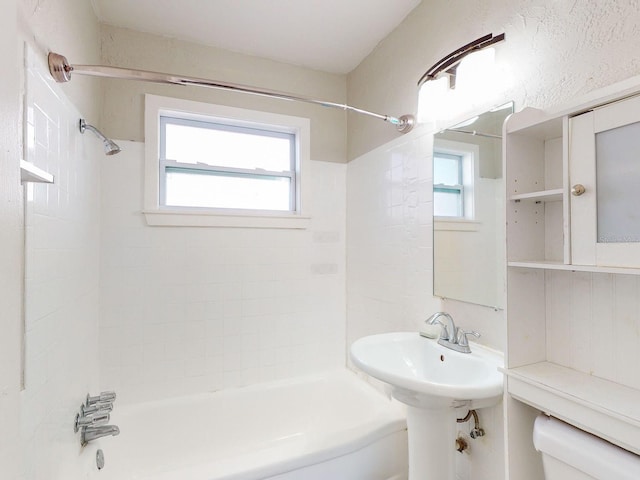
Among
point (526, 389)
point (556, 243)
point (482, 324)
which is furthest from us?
point (482, 324)

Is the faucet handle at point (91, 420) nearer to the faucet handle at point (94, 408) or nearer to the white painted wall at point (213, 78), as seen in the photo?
the faucet handle at point (94, 408)

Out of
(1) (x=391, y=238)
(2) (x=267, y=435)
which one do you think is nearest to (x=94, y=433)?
(2) (x=267, y=435)

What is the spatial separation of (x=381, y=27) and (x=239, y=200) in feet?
4.49

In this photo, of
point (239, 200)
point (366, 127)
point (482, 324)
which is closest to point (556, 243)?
point (482, 324)

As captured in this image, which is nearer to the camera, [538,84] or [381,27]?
[538,84]

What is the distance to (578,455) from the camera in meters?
0.79

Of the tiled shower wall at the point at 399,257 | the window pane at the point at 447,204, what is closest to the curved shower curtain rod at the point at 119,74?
the tiled shower wall at the point at 399,257

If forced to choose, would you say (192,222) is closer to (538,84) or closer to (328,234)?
(328,234)

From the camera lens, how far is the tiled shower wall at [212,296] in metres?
1.84

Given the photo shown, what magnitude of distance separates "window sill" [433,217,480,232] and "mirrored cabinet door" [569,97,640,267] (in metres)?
0.55

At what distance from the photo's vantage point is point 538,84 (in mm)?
A: 1113

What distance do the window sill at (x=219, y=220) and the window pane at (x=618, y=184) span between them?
1.65m

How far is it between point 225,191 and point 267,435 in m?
1.59

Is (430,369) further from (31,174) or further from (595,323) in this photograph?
(31,174)
